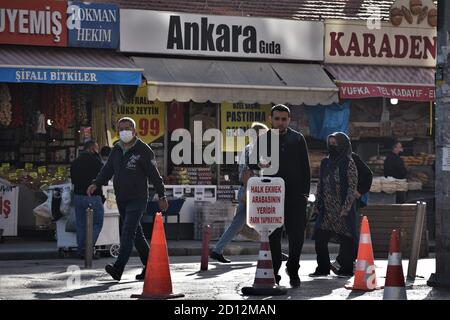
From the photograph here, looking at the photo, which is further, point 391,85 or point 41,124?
point 391,85

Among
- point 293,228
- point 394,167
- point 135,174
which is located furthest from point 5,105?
point 293,228

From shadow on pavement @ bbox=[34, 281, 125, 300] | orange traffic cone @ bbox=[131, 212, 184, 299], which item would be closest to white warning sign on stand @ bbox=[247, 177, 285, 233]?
orange traffic cone @ bbox=[131, 212, 184, 299]

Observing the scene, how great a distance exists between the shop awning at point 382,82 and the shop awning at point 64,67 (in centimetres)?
462

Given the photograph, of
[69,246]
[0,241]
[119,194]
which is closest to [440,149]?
[119,194]

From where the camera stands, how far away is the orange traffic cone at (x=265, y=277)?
38.9 ft

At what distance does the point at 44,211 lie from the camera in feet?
64.7

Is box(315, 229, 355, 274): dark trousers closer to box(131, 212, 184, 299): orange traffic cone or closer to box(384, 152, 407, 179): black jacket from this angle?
box(131, 212, 184, 299): orange traffic cone

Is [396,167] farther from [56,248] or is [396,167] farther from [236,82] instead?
Result: [56,248]

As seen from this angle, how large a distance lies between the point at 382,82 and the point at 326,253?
33.6ft

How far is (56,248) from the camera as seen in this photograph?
19.7 m

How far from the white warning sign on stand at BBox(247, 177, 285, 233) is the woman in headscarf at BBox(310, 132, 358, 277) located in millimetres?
2241

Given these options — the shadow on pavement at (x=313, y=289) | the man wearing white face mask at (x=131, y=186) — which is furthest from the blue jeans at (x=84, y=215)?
the shadow on pavement at (x=313, y=289)

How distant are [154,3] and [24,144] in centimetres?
407

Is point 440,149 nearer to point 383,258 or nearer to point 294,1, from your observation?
point 383,258
